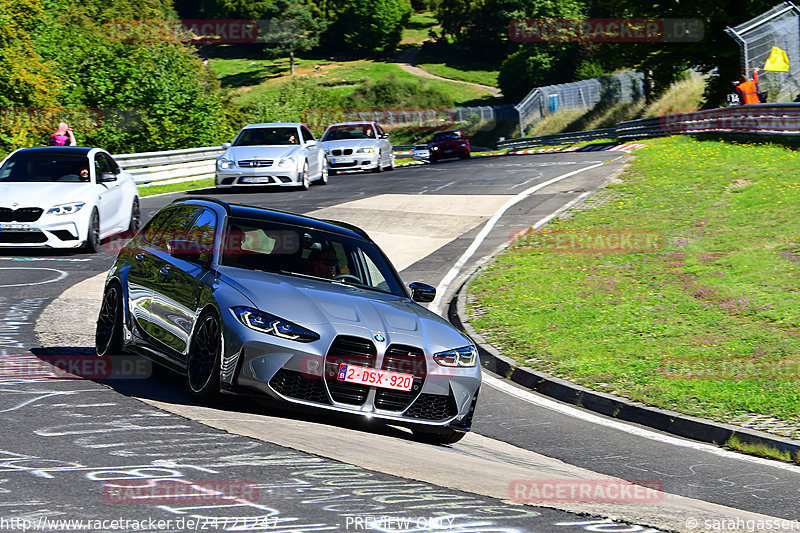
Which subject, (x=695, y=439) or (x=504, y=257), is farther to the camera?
(x=504, y=257)

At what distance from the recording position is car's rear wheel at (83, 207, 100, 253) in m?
16.4

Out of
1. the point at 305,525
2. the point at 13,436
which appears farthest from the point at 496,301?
the point at 305,525

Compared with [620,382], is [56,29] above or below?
above

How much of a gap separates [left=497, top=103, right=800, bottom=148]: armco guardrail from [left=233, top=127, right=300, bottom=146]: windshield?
45.4ft

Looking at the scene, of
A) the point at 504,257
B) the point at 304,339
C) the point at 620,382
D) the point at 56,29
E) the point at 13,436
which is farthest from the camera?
the point at 56,29

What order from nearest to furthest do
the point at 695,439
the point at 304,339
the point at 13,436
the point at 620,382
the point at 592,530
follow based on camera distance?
the point at 592,530
the point at 13,436
the point at 304,339
the point at 695,439
the point at 620,382

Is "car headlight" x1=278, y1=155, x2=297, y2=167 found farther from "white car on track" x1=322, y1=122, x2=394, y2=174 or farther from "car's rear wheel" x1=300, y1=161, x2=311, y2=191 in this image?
"white car on track" x1=322, y1=122, x2=394, y2=174

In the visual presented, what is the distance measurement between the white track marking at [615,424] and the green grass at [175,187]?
63.1 ft

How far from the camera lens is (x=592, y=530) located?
507 centimetres

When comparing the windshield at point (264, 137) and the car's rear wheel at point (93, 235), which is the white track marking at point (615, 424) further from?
the windshield at point (264, 137)

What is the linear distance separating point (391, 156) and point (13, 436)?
29818 mm

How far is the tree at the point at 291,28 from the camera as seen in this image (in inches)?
5586

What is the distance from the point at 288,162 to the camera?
26609 millimetres

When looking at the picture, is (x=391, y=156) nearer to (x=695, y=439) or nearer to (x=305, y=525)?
(x=695, y=439)
